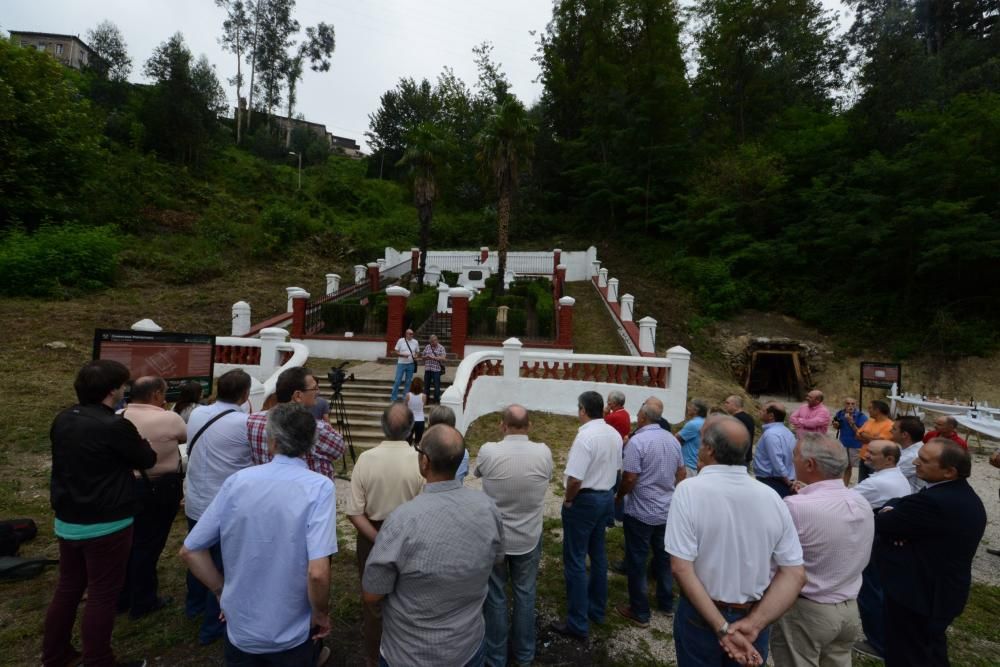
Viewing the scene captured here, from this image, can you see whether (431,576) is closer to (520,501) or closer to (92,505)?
(520,501)

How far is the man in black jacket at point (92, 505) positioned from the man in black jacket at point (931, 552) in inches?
180

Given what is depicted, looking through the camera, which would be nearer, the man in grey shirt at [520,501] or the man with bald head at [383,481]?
the man with bald head at [383,481]

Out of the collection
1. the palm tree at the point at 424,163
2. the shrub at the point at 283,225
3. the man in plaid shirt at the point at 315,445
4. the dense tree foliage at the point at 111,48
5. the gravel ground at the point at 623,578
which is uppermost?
the dense tree foliage at the point at 111,48

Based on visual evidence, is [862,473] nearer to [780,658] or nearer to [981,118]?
[780,658]

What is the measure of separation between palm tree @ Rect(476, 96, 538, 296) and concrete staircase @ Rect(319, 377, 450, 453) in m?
8.96

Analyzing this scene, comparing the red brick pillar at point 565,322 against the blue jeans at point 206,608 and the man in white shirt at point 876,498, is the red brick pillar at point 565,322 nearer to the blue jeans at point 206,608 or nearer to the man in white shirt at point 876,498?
the man in white shirt at point 876,498

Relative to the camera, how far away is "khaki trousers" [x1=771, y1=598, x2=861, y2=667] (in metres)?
2.21

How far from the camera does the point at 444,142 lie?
1884cm

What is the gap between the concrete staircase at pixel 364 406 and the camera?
802 cm

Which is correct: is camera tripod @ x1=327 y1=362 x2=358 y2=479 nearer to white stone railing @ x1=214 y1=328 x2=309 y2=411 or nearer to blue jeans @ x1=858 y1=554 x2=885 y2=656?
white stone railing @ x1=214 y1=328 x2=309 y2=411

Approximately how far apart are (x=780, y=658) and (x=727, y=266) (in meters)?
20.5

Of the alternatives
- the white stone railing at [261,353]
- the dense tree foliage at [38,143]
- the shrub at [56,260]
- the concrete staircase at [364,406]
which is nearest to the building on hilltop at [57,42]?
the dense tree foliage at [38,143]

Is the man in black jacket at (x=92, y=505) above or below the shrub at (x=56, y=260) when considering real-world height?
below

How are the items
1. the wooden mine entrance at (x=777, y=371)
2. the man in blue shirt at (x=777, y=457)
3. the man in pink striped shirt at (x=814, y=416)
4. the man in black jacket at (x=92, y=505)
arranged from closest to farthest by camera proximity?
the man in black jacket at (x=92, y=505)
the man in blue shirt at (x=777, y=457)
the man in pink striped shirt at (x=814, y=416)
the wooden mine entrance at (x=777, y=371)
